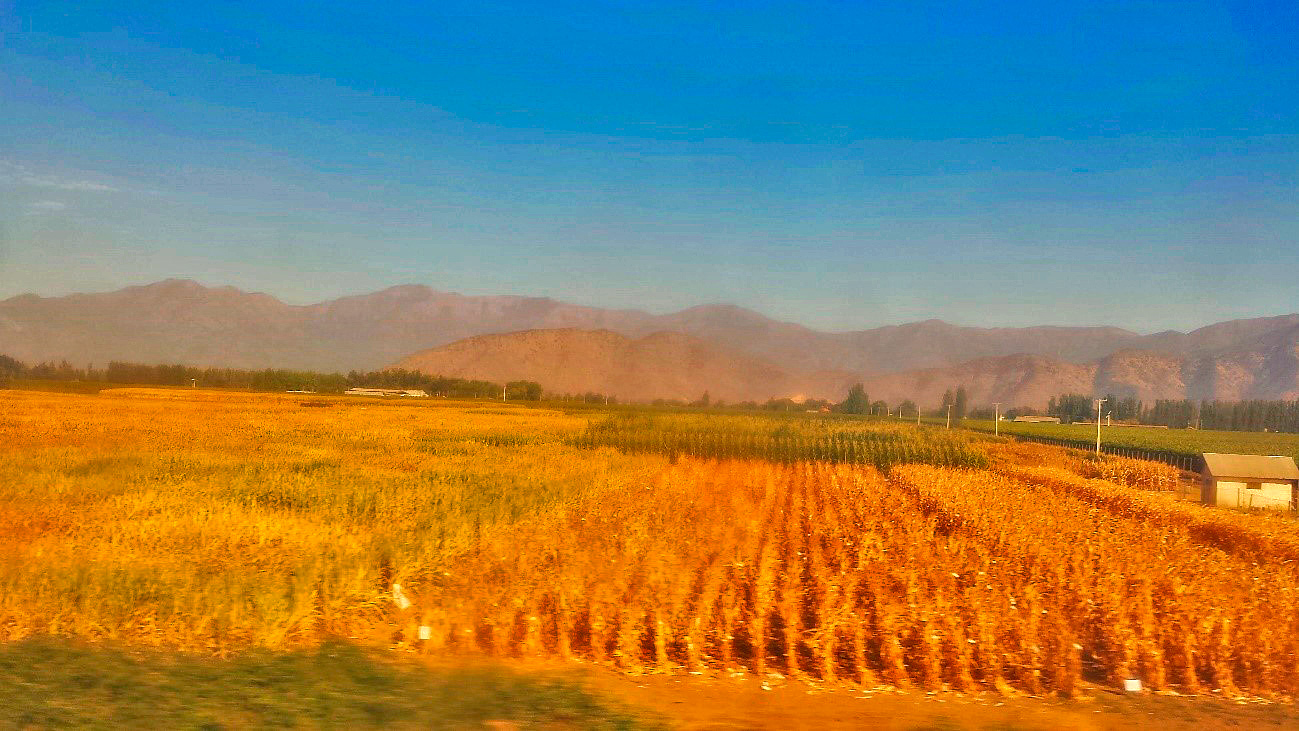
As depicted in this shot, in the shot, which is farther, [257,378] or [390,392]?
[390,392]

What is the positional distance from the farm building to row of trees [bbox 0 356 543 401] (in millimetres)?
29627

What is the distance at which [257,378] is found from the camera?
60.4m

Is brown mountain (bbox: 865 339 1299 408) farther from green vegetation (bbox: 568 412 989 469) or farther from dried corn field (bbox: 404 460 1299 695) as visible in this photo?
dried corn field (bbox: 404 460 1299 695)

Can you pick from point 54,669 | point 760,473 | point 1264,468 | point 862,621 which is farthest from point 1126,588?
point 1264,468

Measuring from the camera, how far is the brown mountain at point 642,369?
2991 centimetres

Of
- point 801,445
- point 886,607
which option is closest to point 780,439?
point 801,445

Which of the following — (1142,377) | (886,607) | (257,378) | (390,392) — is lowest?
(886,607)

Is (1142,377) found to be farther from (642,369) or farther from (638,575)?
(638,575)

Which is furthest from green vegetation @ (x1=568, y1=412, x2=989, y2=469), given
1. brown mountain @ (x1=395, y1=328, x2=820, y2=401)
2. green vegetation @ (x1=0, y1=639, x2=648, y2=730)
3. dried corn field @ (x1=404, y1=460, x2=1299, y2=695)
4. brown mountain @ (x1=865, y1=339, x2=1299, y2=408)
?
brown mountain @ (x1=865, y1=339, x2=1299, y2=408)

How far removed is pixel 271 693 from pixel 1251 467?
43.3m

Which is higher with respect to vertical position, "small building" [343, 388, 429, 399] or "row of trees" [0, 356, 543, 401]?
"row of trees" [0, 356, 543, 401]

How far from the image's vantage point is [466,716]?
731 centimetres

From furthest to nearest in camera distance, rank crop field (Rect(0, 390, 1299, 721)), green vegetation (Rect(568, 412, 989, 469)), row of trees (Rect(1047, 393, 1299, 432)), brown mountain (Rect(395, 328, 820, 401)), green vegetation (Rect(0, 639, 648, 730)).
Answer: row of trees (Rect(1047, 393, 1299, 432)) < green vegetation (Rect(568, 412, 989, 469)) < brown mountain (Rect(395, 328, 820, 401)) < crop field (Rect(0, 390, 1299, 721)) < green vegetation (Rect(0, 639, 648, 730))

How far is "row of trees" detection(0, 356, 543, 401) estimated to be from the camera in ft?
156
